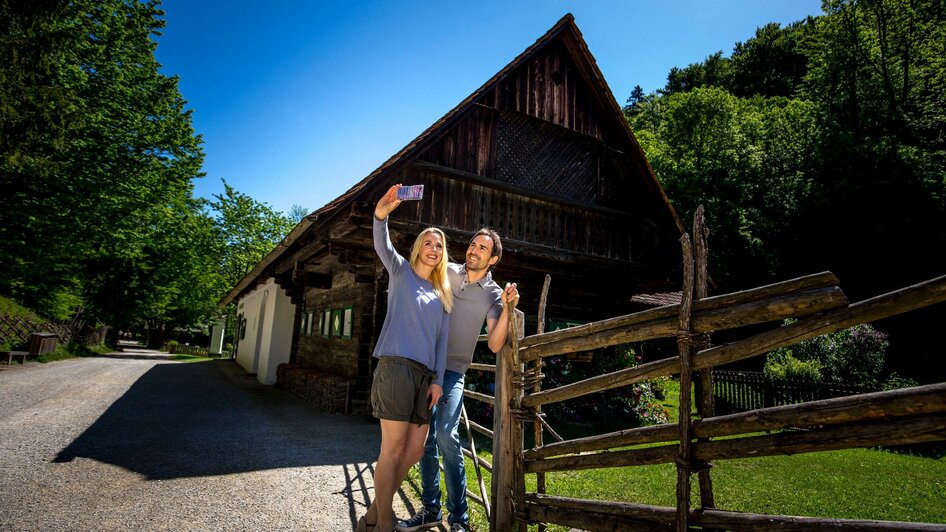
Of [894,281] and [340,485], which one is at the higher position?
[894,281]

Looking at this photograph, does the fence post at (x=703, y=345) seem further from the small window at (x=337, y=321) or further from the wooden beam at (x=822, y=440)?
the small window at (x=337, y=321)

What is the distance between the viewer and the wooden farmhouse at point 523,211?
8.91 metres

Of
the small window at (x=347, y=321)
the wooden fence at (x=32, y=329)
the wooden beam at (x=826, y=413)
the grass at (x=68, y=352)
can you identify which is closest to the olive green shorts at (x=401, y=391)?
the wooden beam at (x=826, y=413)

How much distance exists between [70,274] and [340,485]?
2072 cm

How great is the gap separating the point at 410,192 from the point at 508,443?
1.82m

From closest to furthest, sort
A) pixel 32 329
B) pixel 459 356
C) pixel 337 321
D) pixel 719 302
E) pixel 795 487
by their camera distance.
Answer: pixel 719 302 → pixel 459 356 → pixel 795 487 → pixel 337 321 → pixel 32 329

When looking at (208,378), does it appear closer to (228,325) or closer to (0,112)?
(0,112)

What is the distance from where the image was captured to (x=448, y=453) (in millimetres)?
3062

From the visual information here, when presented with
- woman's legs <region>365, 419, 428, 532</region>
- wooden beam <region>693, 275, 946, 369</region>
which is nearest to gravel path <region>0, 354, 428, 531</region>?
woman's legs <region>365, 419, 428, 532</region>

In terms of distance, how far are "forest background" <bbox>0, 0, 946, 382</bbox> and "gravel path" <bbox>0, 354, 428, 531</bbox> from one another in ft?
25.5

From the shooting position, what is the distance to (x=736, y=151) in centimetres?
2705

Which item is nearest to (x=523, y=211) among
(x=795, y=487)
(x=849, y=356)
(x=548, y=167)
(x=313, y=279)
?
(x=548, y=167)

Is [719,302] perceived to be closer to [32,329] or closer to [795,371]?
[795,371]

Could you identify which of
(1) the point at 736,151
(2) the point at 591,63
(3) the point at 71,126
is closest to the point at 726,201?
(1) the point at 736,151
